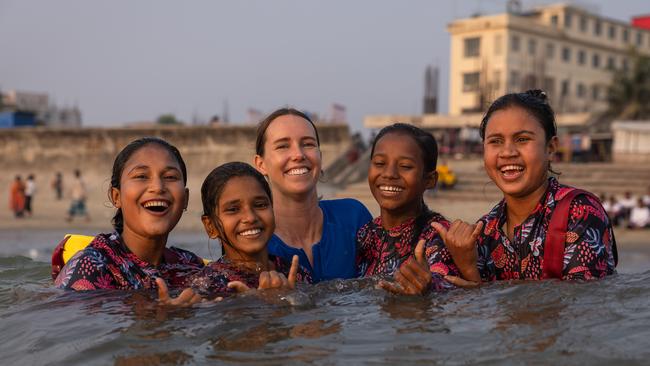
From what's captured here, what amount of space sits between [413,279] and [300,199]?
48.1 inches

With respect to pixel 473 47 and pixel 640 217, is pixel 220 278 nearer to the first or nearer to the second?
pixel 640 217

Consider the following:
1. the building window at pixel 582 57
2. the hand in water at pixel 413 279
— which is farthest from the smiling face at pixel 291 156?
A: the building window at pixel 582 57

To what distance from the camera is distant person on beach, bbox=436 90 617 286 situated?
3842 mm

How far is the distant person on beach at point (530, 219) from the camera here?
3.84 metres

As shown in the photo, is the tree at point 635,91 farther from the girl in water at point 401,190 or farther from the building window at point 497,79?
the girl in water at point 401,190

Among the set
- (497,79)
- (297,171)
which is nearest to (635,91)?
(497,79)

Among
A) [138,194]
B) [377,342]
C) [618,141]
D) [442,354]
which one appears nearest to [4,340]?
[138,194]

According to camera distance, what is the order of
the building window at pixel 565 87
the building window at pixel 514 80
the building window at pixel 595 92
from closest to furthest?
1. the building window at pixel 514 80
2. the building window at pixel 565 87
3. the building window at pixel 595 92

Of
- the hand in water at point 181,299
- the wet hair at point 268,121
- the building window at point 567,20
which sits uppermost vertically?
the building window at point 567,20

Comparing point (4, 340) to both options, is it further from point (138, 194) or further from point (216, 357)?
point (216, 357)

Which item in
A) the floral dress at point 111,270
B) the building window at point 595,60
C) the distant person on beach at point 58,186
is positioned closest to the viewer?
the floral dress at point 111,270

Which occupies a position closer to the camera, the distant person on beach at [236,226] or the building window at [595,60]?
the distant person on beach at [236,226]

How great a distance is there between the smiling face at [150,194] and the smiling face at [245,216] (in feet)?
0.93

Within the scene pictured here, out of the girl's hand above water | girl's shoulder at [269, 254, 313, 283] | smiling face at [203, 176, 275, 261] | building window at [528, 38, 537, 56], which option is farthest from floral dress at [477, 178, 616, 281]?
building window at [528, 38, 537, 56]
